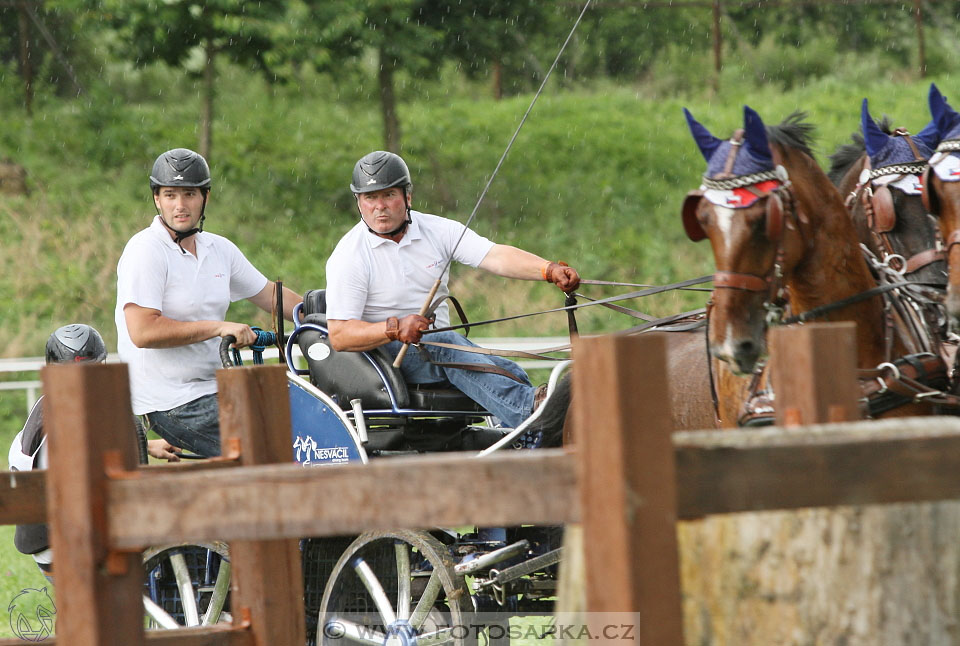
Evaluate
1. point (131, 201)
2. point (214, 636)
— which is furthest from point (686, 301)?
point (214, 636)

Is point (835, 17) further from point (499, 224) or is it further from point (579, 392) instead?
point (579, 392)

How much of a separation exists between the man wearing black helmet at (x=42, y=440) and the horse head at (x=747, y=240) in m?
2.42

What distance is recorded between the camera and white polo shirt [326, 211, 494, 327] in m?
5.60

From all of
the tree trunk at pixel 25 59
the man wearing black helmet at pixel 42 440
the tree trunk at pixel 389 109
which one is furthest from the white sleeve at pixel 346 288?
the tree trunk at pixel 25 59

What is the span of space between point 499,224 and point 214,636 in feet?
48.6

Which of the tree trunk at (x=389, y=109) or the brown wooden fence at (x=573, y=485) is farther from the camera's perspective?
the tree trunk at (x=389, y=109)

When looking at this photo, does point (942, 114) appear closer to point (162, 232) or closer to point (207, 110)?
point (162, 232)

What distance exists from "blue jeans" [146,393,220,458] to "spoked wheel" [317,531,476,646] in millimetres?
781

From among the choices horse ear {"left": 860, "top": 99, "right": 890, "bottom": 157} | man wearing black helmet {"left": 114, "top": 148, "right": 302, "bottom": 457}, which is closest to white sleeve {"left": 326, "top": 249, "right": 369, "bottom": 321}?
man wearing black helmet {"left": 114, "top": 148, "right": 302, "bottom": 457}

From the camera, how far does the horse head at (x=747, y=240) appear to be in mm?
4324

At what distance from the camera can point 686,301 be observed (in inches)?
599

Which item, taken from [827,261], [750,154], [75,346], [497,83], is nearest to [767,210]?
[750,154]

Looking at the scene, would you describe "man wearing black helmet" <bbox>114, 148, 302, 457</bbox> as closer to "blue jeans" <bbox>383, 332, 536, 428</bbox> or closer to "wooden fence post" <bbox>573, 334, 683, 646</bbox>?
"blue jeans" <bbox>383, 332, 536, 428</bbox>

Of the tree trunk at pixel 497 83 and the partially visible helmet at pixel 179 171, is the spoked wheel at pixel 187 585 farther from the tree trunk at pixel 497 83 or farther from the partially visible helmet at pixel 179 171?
the tree trunk at pixel 497 83
